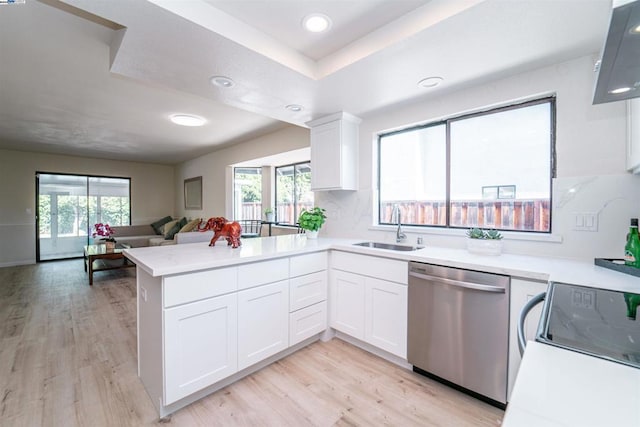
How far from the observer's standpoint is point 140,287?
191cm

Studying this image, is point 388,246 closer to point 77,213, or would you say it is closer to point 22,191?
point 77,213

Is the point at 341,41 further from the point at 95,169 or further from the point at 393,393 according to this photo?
the point at 95,169

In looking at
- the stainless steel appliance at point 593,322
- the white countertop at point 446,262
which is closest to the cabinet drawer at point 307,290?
the white countertop at point 446,262

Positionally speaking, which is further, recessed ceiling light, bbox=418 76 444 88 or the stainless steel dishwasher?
recessed ceiling light, bbox=418 76 444 88

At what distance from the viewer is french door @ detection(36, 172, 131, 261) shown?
6.30 meters

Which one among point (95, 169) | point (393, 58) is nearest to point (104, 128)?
point (95, 169)

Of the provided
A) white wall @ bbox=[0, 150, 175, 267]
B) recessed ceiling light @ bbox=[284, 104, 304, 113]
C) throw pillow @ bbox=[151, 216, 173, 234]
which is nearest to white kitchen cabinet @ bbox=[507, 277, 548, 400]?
recessed ceiling light @ bbox=[284, 104, 304, 113]

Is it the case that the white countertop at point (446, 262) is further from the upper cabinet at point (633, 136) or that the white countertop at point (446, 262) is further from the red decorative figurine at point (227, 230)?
the upper cabinet at point (633, 136)

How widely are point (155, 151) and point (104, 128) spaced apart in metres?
1.81

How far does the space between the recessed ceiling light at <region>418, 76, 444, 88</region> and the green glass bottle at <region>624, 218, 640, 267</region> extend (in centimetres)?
149

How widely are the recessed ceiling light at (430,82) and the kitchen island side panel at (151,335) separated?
234 cm

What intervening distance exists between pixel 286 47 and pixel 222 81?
583 millimetres

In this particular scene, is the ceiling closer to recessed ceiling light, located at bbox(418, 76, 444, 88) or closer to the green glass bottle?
recessed ceiling light, located at bbox(418, 76, 444, 88)

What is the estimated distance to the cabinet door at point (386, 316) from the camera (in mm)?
2115
